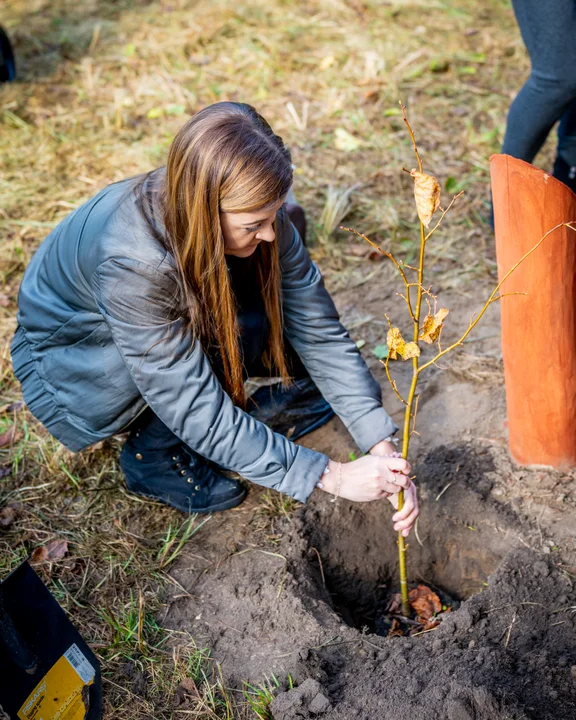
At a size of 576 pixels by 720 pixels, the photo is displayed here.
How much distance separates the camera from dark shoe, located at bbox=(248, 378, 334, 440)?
2.88 metres

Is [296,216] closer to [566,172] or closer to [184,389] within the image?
[566,172]

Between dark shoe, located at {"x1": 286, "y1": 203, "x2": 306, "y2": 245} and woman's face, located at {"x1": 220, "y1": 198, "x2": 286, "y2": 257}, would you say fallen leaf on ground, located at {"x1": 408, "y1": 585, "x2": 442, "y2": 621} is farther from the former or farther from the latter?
dark shoe, located at {"x1": 286, "y1": 203, "x2": 306, "y2": 245}

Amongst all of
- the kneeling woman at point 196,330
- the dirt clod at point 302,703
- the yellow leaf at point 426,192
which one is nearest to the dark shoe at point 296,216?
the kneeling woman at point 196,330

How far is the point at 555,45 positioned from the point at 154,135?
272 centimetres

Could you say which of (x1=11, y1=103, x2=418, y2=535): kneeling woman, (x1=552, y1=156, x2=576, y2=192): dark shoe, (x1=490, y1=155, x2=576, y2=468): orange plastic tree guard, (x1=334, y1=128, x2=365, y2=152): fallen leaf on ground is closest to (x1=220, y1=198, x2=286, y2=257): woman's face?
(x1=11, y1=103, x2=418, y2=535): kneeling woman

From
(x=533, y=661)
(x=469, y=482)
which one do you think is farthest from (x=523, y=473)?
(x=533, y=661)

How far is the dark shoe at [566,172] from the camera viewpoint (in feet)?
12.0

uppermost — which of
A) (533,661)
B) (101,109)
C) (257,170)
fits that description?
(257,170)

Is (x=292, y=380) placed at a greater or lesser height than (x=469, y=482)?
greater

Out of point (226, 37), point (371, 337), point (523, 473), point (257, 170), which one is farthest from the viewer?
point (226, 37)

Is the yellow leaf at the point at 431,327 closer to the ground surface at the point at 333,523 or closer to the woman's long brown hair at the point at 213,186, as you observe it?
the woman's long brown hair at the point at 213,186

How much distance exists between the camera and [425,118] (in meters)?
4.89

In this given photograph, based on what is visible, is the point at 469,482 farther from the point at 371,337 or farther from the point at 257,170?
the point at 257,170

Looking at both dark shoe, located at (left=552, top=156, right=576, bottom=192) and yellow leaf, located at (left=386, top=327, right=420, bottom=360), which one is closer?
yellow leaf, located at (left=386, top=327, right=420, bottom=360)
